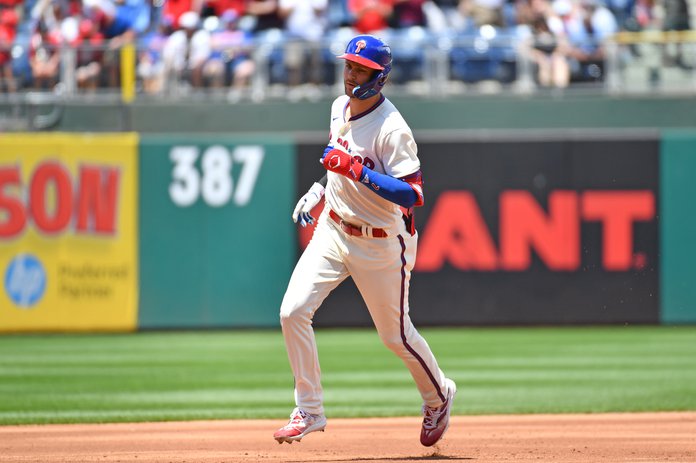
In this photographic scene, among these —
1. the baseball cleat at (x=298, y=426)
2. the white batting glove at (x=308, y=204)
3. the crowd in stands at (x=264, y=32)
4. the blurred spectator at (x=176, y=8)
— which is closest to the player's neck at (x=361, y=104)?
the white batting glove at (x=308, y=204)

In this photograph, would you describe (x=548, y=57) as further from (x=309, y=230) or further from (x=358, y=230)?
(x=358, y=230)

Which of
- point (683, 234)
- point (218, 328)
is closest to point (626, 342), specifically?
point (683, 234)

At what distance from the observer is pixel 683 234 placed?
47.5 ft

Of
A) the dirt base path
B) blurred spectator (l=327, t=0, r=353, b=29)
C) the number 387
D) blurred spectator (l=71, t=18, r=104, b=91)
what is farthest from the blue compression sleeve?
blurred spectator (l=327, t=0, r=353, b=29)

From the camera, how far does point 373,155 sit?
6.25 m

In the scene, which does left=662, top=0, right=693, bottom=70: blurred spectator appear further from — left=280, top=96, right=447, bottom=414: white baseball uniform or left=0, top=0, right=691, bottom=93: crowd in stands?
left=280, top=96, right=447, bottom=414: white baseball uniform

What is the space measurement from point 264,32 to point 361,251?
1034 cm

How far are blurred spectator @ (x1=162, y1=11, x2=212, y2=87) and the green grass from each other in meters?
3.21

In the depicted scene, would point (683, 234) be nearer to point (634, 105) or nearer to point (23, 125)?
point (634, 105)

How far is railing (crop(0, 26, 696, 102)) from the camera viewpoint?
15.0m

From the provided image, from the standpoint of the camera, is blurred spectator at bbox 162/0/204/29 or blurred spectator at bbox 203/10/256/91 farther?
blurred spectator at bbox 162/0/204/29

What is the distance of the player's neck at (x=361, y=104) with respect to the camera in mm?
6281

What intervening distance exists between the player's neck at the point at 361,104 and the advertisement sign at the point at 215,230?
27.0 ft

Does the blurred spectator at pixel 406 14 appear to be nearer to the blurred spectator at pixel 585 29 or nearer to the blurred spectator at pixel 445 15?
the blurred spectator at pixel 445 15
